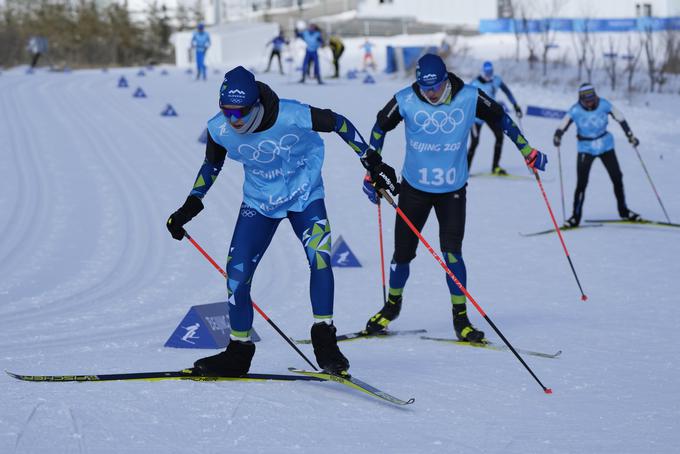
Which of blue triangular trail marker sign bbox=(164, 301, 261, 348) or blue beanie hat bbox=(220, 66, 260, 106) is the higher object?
blue beanie hat bbox=(220, 66, 260, 106)

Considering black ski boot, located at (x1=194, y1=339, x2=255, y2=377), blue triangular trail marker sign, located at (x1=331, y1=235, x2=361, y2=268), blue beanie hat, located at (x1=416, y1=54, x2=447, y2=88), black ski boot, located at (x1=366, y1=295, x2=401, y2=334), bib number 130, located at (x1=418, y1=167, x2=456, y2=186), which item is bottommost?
A: blue triangular trail marker sign, located at (x1=331, y1=235, x2=361, y2=268)

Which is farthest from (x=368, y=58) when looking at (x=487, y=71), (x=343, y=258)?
(x=343, y=258)

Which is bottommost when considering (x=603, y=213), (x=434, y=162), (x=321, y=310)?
(x=603, y=213)

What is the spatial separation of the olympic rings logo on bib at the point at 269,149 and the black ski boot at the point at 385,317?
2144 mm

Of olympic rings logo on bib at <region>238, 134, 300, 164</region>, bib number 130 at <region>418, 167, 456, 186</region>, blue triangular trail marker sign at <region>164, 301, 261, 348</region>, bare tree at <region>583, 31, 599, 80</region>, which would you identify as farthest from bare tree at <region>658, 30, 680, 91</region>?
olympic rings logo on bib at <region>238, 134, 300, 164</region>

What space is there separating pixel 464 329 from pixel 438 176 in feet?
3.42

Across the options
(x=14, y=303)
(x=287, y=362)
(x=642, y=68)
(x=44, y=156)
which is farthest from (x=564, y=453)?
(x=642, y=68)

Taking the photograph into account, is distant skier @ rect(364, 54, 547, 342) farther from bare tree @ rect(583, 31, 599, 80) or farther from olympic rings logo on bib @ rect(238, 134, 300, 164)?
bare tree @ rect(583, 31, 599, 80)

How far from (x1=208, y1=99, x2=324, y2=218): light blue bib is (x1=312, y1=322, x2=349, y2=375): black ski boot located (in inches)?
25.3

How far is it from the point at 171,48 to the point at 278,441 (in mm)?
52864

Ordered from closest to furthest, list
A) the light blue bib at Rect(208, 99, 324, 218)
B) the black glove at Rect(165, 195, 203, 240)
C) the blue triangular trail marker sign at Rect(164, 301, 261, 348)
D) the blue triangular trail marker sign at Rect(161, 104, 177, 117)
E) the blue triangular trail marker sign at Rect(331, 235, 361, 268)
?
the light blue bib at Rect(208, 99, 324, 218) < the black glove at Rect(165, 195, 203, 240) < the blue triangular trail marker sign at Rect(164, 301, 261, 348) < the blue triangular trail marker sign at Rect(331, 235, 361, 268) < the blue triangular trail marker sign at Rect(161, 104, 177, 117)

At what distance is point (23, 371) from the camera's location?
18.0 ft

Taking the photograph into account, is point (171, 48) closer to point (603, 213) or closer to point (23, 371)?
point (603, 213)

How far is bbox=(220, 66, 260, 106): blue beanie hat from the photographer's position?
4625mm
